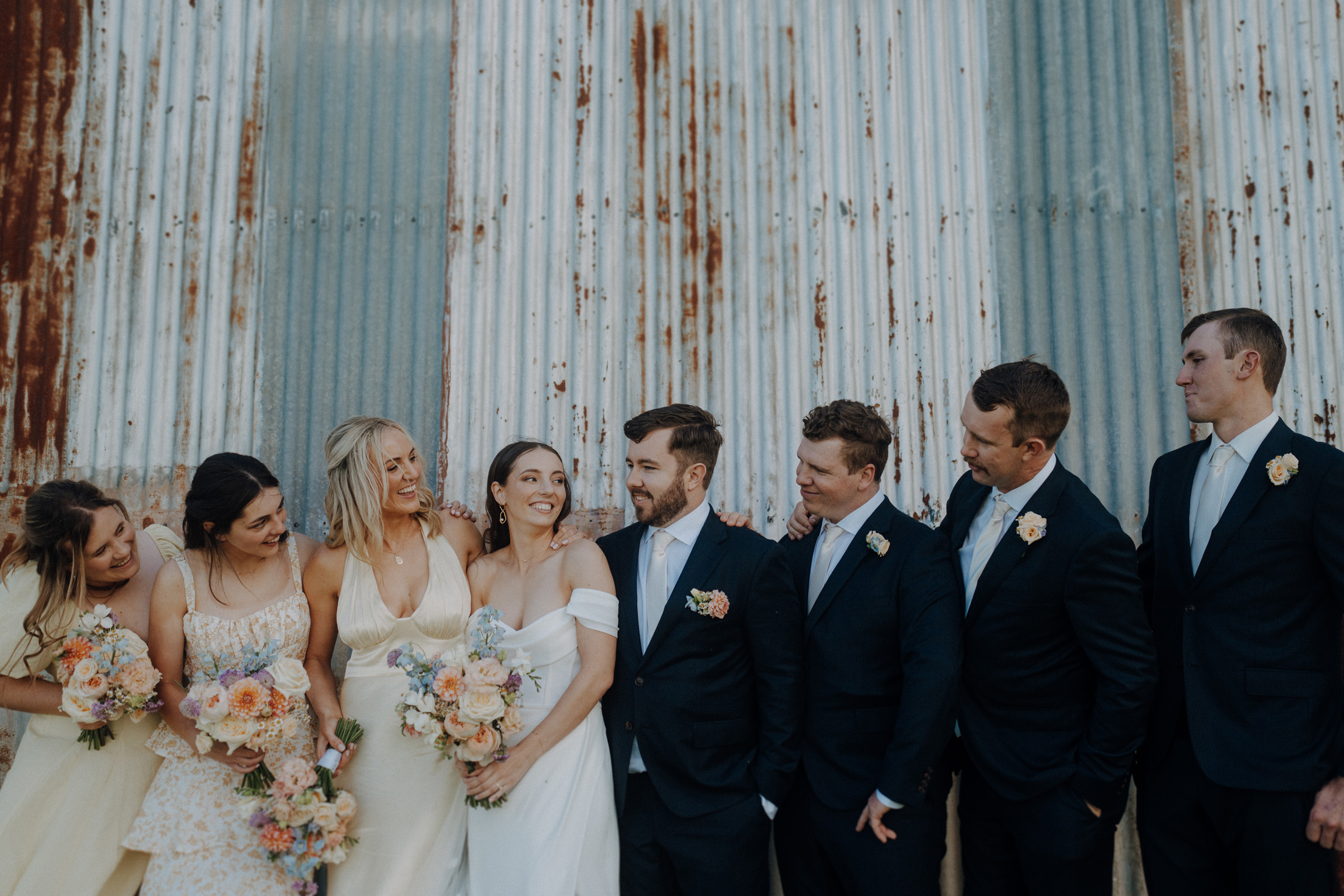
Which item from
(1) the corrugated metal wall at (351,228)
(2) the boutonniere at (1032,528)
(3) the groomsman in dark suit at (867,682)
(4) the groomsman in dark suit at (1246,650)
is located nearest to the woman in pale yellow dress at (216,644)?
(1) the corrugated metal wall at (351,228)

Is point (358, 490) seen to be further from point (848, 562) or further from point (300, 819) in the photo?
point (848, 562)

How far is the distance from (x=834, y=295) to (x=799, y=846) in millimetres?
Result: 2706

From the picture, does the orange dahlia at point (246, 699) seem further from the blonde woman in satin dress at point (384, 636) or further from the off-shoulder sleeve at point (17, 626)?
the off-shoulder sleeve at point (17, 626)

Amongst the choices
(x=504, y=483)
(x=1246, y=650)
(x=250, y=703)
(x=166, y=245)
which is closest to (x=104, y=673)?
(x=250, y=703)

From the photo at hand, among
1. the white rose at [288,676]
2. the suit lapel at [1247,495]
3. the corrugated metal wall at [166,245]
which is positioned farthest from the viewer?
the corrugated metal wall at [166,245]

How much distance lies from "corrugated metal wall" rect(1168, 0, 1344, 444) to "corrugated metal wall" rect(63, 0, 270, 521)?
16.6 feet

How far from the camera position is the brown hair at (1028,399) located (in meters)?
3.00

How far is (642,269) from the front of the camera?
450 centimetres

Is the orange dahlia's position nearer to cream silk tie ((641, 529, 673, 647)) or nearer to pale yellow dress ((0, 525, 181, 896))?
pale yellow dress ((0, 525, 181, 896))

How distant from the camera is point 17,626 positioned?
3.27 m

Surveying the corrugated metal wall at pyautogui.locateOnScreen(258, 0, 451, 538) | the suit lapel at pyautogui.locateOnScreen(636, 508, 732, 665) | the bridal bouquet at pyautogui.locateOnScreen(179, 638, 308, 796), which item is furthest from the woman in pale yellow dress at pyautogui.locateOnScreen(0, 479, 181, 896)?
A: the suit lapel at pyautogui.locateOnScreen(636, 508, 732, 665)

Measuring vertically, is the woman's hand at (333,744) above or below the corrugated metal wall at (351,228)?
below

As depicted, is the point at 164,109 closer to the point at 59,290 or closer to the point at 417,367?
the point at 59,290

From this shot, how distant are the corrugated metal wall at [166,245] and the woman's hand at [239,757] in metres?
1.64
